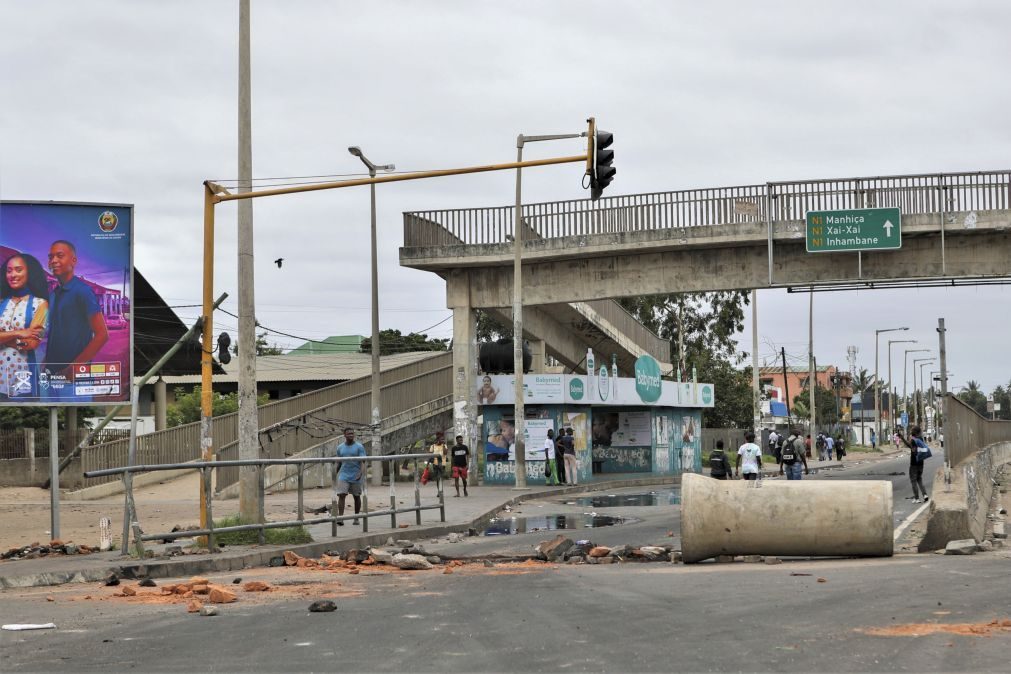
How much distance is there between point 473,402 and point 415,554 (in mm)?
20464

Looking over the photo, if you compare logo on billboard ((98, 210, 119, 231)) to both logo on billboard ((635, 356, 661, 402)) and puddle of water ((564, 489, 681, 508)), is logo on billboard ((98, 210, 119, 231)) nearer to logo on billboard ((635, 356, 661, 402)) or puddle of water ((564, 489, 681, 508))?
puddle of water ((564, 489, 681, 508))

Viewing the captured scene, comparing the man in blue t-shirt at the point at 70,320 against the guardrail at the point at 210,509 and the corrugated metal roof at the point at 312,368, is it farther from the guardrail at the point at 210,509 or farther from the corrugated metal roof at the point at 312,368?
the corrugated metal roof at the point at 312,368

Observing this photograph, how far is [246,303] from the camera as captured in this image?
57.2ft

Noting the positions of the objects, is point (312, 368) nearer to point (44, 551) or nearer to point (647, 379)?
point (647, 379)

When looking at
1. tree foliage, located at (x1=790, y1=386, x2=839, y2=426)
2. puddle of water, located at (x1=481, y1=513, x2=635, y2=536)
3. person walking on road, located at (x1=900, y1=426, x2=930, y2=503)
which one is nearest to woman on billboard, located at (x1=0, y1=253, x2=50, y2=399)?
puddle of water, located at (x1=481, y1=513, x2=635, y2=536)

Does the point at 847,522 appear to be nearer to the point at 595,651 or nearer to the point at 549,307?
the point at 595,651

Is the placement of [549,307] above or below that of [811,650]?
above

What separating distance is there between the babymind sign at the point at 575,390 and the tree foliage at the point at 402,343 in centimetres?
4250

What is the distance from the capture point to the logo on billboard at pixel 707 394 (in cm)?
4906

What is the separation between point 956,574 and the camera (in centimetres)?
1266

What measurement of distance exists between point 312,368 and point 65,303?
46.2 m

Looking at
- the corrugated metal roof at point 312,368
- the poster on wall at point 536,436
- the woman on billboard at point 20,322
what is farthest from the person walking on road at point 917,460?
the corrugated metal roof at point 312,368

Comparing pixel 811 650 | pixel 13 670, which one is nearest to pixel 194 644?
pixel 13 670

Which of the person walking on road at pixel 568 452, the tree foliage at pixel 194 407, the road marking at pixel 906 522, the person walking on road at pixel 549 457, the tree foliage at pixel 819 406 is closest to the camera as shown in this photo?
the road marking at pixel 906 522
